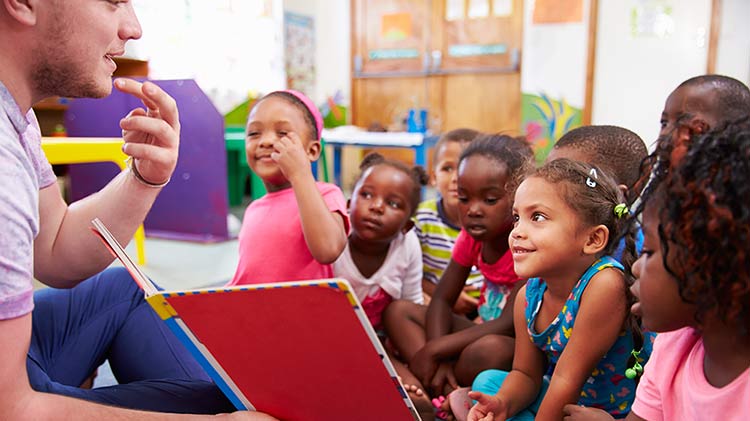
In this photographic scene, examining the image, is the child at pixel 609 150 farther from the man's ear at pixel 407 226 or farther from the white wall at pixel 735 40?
the white wall at pixel 735 40

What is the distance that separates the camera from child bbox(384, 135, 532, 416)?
1.31m

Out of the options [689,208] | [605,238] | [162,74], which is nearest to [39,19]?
[689,208]

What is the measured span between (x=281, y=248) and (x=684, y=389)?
0.91 m

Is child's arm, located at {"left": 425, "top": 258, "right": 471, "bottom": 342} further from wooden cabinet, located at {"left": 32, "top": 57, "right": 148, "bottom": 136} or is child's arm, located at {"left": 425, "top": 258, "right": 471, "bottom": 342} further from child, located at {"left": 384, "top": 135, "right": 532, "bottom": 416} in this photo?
wooden cabinet, located at {"left": 32, "top": 57, "right": 148, "bottom": 136}

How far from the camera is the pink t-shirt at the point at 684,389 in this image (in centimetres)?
61

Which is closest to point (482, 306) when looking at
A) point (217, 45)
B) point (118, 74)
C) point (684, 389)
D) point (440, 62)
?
point (684, 389)

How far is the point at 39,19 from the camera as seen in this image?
2.31ft

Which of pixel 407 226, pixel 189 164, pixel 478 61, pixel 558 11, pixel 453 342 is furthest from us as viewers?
pixel 478 61

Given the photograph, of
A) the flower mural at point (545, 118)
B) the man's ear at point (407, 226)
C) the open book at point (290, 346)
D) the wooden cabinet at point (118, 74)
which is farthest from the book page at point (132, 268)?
the flower mural at point (545, 118)

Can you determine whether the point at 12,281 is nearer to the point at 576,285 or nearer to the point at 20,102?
the point at 20,102

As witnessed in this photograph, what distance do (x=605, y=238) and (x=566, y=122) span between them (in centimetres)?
459

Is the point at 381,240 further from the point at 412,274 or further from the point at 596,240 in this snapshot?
the point at 596,240

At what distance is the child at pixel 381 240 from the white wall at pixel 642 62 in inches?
149

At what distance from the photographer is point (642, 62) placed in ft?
16.1
